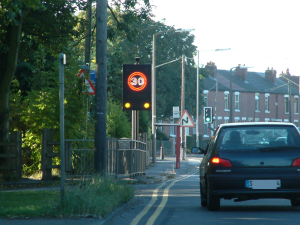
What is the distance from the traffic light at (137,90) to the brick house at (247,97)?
53845 mm

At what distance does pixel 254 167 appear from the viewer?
9.30m

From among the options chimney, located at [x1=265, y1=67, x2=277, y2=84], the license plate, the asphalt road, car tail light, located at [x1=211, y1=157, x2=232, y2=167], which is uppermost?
chimney, located at [x1=265, y1=67, x2=277, y2=84]

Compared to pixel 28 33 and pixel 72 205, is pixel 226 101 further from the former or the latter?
pixel 72 205

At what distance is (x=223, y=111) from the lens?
240ft

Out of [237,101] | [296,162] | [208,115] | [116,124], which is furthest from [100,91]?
[237,101]

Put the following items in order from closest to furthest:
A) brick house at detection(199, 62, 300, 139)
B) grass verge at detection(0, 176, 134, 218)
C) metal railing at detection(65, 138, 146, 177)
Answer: grass verge at detection(0, 176, 134, 218)
metal railing at detection(65, 138, 146, 177)
brick house at detection(199, 62, 300, 139)

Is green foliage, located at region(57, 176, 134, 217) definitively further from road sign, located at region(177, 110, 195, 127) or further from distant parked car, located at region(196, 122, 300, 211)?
road sign, located at region(177, 110, 195, 127)

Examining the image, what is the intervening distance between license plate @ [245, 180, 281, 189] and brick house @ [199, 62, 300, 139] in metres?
61.5

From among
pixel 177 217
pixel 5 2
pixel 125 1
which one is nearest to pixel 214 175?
pixel 177 217

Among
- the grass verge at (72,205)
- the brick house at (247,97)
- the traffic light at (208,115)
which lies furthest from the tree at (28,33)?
the brick house at (247,97)

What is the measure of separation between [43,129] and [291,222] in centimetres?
930

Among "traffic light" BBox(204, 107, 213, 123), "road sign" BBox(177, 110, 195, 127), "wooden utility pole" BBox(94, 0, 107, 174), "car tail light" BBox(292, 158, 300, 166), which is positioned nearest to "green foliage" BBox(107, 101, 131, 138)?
"road sign" BBox(177, 110, 195, 127)

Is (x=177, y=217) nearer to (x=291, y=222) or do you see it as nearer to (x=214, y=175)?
(x=214, y=175)

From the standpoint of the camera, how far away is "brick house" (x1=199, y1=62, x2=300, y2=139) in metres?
73.0
